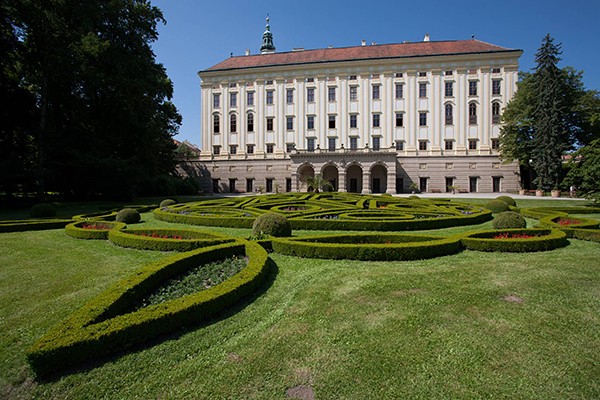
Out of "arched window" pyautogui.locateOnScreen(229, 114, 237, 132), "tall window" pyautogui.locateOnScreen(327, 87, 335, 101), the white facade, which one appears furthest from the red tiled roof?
"arched window" pyautogui.locateOnScreen(229, 114, 237, 132)

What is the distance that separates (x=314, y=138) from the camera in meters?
46.2

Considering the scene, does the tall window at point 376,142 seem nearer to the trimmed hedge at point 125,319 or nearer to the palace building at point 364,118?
the palace building at point 364,118

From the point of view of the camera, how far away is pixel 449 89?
42.7 m

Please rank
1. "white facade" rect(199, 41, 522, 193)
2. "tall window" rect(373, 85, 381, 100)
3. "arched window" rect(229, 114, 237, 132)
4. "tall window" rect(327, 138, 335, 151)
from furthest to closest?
1. "arched window" rect(229, 114, 237, 132)
2. "tall window" rect(327, 138, 335, 151)
3. "tall window" rect(373, 85, 381, 100)
4. "white facade" rect(199, 41, 522, 193)

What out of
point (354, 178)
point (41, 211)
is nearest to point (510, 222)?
point (41, 211)

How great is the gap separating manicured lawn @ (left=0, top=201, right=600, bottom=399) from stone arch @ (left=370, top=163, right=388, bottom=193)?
37.3m

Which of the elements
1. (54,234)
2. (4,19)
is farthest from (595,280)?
(4,19)

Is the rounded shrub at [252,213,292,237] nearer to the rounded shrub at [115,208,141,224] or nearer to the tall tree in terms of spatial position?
the rounded shrub at [115,208,141,224]

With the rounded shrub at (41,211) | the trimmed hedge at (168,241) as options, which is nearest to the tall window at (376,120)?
the rounded shrub at (41,211)

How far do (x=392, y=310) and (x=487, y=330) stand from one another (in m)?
1.32

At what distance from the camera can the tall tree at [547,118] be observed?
3253 cm

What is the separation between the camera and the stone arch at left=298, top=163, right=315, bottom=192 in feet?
141

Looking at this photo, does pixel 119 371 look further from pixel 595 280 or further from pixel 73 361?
pixel 595 280

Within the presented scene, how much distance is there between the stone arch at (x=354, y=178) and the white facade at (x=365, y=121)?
0.89ft
